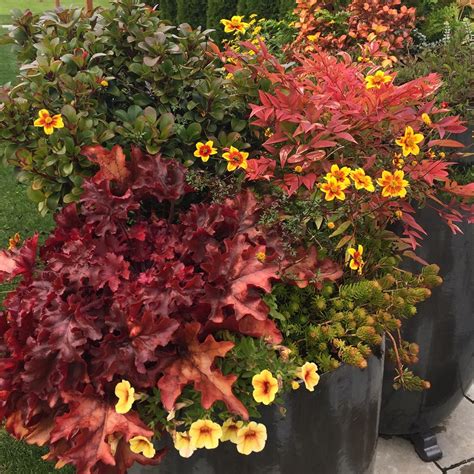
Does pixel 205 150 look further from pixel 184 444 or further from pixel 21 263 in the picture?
pixel 184 444

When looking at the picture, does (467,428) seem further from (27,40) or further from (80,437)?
(27,40)

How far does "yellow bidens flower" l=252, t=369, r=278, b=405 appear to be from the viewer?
1221 millimetres

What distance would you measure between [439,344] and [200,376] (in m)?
1.19

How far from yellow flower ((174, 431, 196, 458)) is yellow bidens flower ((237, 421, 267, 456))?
3.7 inches

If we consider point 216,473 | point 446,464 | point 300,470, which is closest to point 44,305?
point 216,473

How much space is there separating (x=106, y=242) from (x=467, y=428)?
1.77 metres

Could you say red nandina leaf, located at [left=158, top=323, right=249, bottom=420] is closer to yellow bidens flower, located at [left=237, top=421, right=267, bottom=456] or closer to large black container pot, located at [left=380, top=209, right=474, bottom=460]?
yellow bidens flower, located at [left=237, top=421, right=267, bottom=456]

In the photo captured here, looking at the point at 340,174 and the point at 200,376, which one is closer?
the point at 200,376

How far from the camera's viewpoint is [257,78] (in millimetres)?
1853

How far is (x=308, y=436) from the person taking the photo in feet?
4.54

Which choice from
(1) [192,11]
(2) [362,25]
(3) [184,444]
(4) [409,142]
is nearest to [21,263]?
(3) [184,444]

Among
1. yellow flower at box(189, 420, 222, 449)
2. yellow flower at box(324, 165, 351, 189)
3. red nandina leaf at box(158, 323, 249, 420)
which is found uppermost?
yellow flower at box(324, 165, 351, 189)

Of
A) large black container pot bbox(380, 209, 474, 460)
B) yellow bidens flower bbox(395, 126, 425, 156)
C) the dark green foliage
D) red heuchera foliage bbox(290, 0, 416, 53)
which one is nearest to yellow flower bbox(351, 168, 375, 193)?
yellow bidens flower bbox(395, 126, 425, 156)

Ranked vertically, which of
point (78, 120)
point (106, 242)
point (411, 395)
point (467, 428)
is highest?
point (78, 120)
